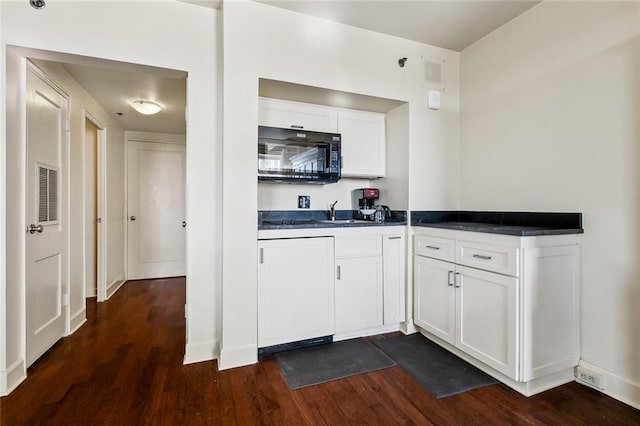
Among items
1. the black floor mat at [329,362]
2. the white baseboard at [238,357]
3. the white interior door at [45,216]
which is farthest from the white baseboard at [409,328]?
the white interior door at [45,216]

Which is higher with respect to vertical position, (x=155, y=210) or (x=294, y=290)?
(x=155, y=210)

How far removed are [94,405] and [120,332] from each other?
3.65 ft

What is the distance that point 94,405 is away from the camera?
1.70 m

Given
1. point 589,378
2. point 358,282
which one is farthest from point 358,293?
point 589,378

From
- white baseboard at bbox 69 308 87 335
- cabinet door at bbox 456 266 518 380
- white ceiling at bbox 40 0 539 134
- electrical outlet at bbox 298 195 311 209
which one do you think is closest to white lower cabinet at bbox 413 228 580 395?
cabinet door at bbox 456 266 518 380

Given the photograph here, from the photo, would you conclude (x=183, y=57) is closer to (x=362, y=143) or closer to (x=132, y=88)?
(x=132, y=88)

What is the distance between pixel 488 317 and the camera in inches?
76.4

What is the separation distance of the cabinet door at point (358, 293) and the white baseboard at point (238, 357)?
2.20ft

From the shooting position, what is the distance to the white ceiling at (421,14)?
86.8 inches

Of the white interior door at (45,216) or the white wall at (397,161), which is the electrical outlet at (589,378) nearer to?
the white wall at (397,161)

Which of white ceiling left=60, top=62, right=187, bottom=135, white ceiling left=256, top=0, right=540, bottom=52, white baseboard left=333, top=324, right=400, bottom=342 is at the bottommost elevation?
white baseboard left=333, top=324, right=400, bottom=342

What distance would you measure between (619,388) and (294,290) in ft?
6.53

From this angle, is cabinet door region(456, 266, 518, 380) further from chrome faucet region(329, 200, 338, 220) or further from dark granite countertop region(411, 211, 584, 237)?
chrome faucet region(329, 200, 338, 220)

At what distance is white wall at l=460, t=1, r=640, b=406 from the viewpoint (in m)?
1.73
